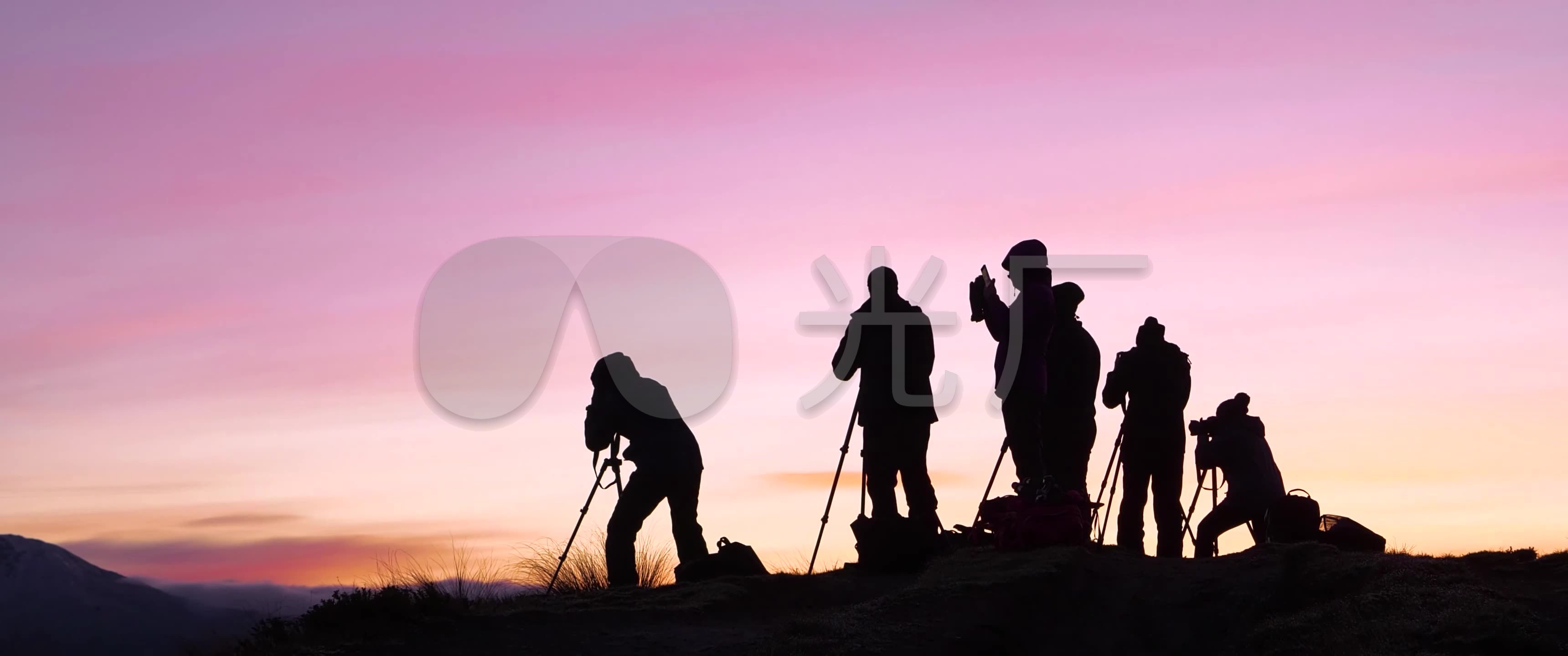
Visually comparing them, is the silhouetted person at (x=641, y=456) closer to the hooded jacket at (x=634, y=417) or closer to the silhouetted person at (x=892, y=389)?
the hooded jacket at (x=634, y=417)

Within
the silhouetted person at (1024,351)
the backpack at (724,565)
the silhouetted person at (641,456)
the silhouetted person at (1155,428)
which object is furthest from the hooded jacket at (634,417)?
the silhouetted person at (1155,428)

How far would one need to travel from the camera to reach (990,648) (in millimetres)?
9320

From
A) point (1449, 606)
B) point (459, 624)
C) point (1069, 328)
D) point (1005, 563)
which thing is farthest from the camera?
point (1069, 328)

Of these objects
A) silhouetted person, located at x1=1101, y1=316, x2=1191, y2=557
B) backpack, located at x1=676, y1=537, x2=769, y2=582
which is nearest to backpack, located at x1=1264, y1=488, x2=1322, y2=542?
silhouetted person, located at x1=1101, y1=316, x2=1191, y2=557

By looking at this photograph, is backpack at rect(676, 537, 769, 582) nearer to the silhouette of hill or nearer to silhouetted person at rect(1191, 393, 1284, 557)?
the silhouette of hill

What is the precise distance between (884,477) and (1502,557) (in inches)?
206

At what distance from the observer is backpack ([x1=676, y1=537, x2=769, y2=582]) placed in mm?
12945

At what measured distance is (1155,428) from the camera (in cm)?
1323

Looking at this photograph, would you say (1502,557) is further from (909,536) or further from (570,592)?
(570,592)

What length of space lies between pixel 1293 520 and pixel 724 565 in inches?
204

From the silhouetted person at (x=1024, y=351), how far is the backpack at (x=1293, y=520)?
2.16 meters

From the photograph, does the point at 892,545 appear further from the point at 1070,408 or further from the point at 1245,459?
the point at 1245,459

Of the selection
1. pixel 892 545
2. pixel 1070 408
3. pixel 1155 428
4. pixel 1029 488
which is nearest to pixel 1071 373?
pixel 1070 408

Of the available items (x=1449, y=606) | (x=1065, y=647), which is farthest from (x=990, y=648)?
(x=1449, y=606)
